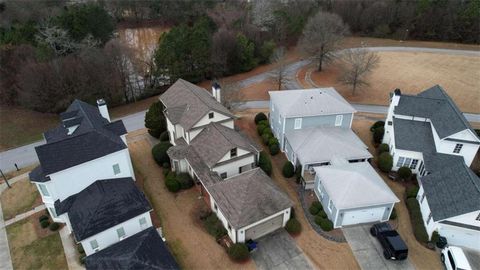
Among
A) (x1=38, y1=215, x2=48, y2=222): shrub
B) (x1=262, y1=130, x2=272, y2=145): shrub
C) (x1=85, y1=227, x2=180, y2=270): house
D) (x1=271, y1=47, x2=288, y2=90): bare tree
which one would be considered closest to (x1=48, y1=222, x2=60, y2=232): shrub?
(x1=38, y1=215, x2=48, y2=222): shrub

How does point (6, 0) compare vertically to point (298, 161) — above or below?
above

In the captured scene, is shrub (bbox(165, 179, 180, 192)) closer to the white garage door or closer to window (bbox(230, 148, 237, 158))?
window (bbox(230, 148, 237, 158))

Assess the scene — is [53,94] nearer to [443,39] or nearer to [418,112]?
[418,112]

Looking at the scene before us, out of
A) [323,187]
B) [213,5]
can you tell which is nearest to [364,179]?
[323,187]

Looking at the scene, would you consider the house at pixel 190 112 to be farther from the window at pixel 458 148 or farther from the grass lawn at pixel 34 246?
the window at pixel 458 148

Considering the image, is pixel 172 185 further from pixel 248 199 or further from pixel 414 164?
pixel 414 164

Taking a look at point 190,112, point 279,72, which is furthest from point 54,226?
point 279,72

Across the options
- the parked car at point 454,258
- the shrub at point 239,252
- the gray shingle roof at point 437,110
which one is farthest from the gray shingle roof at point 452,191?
the shrub at point 239,252
